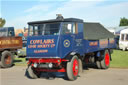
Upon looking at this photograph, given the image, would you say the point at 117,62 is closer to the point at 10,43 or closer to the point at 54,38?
the point at 54,38

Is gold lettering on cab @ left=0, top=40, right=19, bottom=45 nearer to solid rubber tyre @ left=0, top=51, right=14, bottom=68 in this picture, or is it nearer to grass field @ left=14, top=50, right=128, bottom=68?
solid rubber tyre @ left=0, top=51, right=14, bottom=68

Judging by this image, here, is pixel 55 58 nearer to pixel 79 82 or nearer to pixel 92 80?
pixel 79 82

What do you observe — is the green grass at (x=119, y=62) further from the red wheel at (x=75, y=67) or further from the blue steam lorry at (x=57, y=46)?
the red wheel at (x=75, y=67)

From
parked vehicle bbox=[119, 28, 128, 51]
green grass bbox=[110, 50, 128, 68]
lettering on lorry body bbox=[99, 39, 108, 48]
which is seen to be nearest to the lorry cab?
lettering on lorry body bbox=[99, 39, 108, 48]

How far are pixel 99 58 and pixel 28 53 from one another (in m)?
4.42

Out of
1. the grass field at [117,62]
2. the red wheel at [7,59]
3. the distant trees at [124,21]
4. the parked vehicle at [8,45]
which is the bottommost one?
the grass field at [117,62]

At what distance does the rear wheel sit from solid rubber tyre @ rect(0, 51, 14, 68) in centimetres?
610

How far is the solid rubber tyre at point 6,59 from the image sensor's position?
12324mm

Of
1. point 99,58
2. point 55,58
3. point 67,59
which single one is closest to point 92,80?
point 67,59

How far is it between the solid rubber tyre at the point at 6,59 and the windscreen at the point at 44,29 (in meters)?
4.72

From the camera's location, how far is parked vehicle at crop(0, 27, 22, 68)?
1245cm

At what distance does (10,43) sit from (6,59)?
44.8 inches

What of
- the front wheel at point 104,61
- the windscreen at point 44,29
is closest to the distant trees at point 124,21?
the front wheel at point 104,61

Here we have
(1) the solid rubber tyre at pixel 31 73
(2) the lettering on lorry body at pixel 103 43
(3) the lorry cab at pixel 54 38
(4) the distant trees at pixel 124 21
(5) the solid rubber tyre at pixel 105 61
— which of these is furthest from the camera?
(4) the distant trees at pixel 124 21
